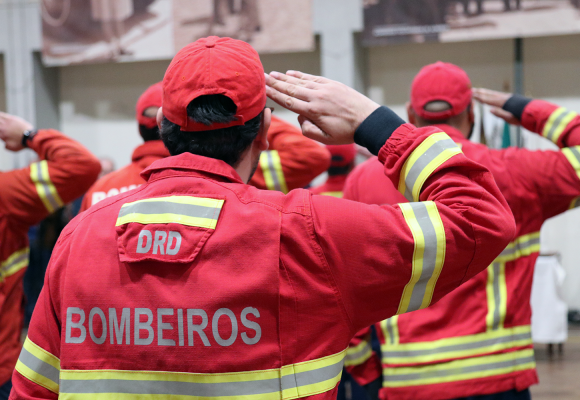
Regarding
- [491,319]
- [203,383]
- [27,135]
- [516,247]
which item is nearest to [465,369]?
[491,319]

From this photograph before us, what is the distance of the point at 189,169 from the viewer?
1.19 metres

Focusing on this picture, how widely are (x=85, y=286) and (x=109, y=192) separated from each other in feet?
4.71

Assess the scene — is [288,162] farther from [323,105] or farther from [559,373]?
[559,373]

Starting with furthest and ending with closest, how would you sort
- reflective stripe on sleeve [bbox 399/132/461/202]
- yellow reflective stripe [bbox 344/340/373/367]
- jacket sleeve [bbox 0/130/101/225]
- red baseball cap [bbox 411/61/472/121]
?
yellow reflective stripe [bbox 344/340/373/367] → jacket sleeve [bbox 0/130/101/225] → red baseball cap [bbox 411/61/472/121] → reflective stripe on sleeve [bbox 399/132/461/202]

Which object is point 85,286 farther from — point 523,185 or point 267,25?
point 267,25

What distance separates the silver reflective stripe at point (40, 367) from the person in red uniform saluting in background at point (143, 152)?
1.23m

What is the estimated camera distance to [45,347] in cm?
122

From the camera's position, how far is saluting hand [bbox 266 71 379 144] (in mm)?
1257

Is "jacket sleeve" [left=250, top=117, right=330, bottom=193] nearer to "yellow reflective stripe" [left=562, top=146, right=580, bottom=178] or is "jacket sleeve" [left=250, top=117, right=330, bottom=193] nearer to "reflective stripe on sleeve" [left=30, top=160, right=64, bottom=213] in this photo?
"reflective stripe on sleeve" [left=30, top=160, right=64, bottom=213]

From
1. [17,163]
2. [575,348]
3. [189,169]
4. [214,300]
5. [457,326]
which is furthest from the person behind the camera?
[17,163]

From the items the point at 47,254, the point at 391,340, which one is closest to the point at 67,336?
the point at 391,340

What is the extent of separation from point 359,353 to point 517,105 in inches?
47.4

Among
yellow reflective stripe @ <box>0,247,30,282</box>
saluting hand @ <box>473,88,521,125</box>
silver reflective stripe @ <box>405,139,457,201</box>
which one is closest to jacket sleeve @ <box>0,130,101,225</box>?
yellow reflective stripe @ <box>0,247,30,282</box>

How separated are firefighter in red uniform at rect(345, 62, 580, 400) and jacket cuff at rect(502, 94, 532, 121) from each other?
0.33 m
